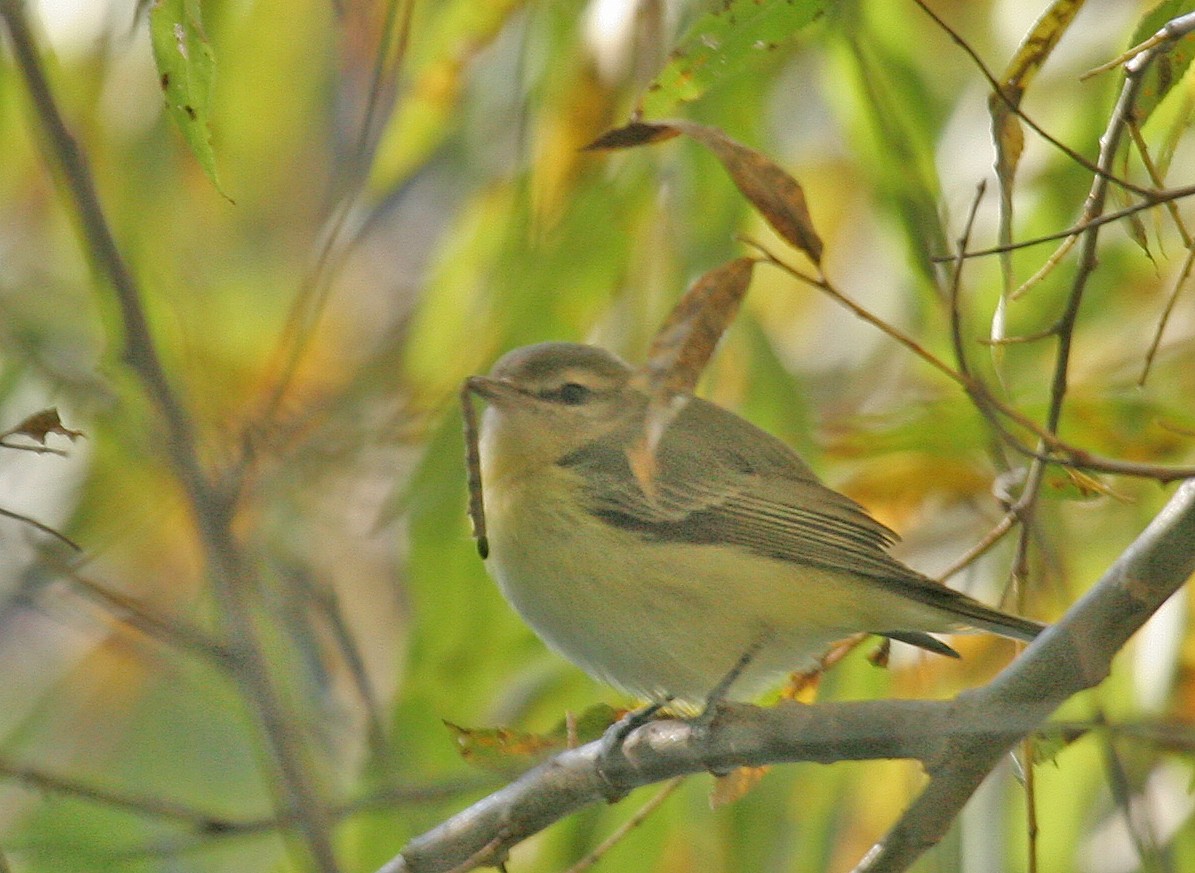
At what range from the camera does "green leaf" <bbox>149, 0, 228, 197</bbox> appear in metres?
1.39


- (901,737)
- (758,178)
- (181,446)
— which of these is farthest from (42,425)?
(901,737)

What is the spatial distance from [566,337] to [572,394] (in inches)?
4.0

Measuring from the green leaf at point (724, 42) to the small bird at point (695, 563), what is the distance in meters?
0.61

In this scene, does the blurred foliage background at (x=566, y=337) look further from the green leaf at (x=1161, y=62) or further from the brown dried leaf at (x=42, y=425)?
the brown dried leaf at (x=42, y=425)

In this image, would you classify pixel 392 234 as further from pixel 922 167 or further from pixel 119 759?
pixel 922 167

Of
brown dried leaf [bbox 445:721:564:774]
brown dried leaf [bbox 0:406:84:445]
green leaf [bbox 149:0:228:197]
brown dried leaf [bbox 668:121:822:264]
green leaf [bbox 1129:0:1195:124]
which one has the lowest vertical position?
brown dried leaf [bbox 445:721:564:774]

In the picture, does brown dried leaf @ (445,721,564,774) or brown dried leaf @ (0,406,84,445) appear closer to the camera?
brown dried leaf @ (0,406,84,445)

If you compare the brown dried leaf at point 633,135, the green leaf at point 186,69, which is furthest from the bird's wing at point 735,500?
the green leaf at point 186,69

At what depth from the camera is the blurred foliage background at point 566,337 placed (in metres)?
2.06

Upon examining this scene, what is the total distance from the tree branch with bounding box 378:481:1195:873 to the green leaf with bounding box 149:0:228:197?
0.79 m

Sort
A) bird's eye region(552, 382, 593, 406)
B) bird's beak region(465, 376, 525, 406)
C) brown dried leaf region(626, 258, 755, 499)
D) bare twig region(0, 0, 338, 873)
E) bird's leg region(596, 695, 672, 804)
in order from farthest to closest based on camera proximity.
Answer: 1. bird's eye region(552, 382, 593, 406)
2. bird's beak region(465, 376, 525, 406)
3. bird's leg region(596, 695, 672, 804)
4. brown dried leaf region(626, 258, 755, 499)
5. bare twig region(0, 0, 338, 873)

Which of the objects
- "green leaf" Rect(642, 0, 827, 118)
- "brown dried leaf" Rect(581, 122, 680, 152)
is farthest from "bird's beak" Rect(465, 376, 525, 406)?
"brown dried leaf" Rect(581, 122, 680, 152)

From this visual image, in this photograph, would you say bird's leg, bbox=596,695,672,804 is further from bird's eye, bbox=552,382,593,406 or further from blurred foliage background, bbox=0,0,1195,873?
bird's eye, bbox=552,382,593,406

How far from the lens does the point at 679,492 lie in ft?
7.32
